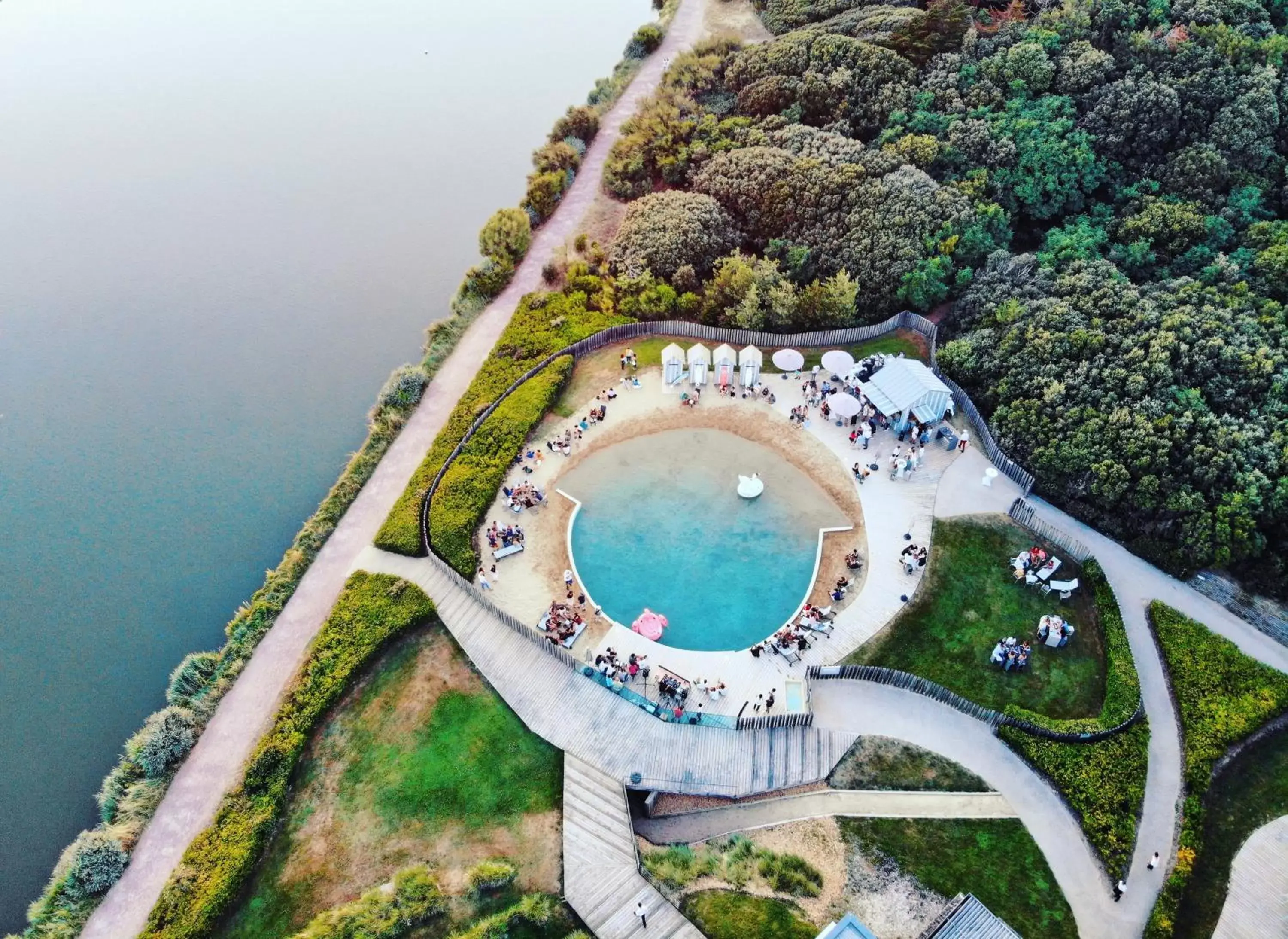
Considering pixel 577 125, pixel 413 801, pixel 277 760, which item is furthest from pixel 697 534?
pixel 577 125

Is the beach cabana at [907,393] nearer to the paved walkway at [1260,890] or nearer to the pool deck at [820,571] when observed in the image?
the pool deck at [820,571]

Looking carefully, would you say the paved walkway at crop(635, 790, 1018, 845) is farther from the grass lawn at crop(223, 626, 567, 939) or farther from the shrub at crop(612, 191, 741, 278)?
the shrub at crop(612, 191, 741, 278)

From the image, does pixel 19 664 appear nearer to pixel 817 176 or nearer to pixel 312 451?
pixel 312 451

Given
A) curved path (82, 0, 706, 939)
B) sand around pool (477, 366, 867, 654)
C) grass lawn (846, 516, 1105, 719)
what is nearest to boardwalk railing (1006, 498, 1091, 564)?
grass lawn (846, 516, 1105, 719)

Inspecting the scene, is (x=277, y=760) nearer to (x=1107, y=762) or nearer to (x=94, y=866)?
(x=94, y=866)

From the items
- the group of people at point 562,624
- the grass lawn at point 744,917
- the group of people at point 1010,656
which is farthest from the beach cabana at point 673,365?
the grass lawn at point 744,917
